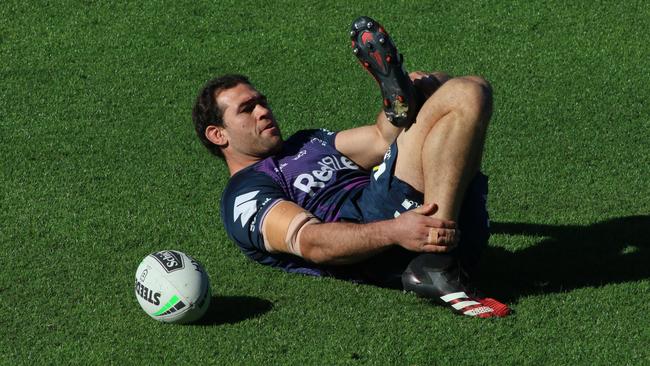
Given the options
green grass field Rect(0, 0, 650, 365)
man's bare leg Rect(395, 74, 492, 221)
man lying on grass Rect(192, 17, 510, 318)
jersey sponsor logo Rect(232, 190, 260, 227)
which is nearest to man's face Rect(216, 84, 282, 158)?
man lying on grass Rect(192, 17, 510, 318)

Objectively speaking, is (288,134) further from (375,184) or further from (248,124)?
(375,184)

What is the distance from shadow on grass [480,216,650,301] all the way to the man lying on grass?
0.36 meters

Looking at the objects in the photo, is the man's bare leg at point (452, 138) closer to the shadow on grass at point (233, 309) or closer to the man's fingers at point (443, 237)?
the man's fingers at point (443, 237)

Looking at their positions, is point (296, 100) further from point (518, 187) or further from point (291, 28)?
point (518, 187)

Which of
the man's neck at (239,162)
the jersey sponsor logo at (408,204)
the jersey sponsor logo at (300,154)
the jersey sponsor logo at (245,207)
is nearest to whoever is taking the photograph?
the jersey sponsor logo at (408,204)

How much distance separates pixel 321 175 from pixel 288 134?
2691 mm

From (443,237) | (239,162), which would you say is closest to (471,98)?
(443,237)

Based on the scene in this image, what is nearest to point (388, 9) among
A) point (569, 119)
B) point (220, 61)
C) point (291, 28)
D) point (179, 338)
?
point (291, 28)

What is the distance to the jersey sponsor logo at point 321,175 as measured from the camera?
706 cm

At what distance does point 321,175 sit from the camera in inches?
281

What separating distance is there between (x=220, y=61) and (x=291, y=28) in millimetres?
871

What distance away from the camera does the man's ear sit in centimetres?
741

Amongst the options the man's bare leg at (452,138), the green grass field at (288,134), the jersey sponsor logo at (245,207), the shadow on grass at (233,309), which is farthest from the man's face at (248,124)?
the man's bare leg at (452,138)

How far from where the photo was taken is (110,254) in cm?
743
